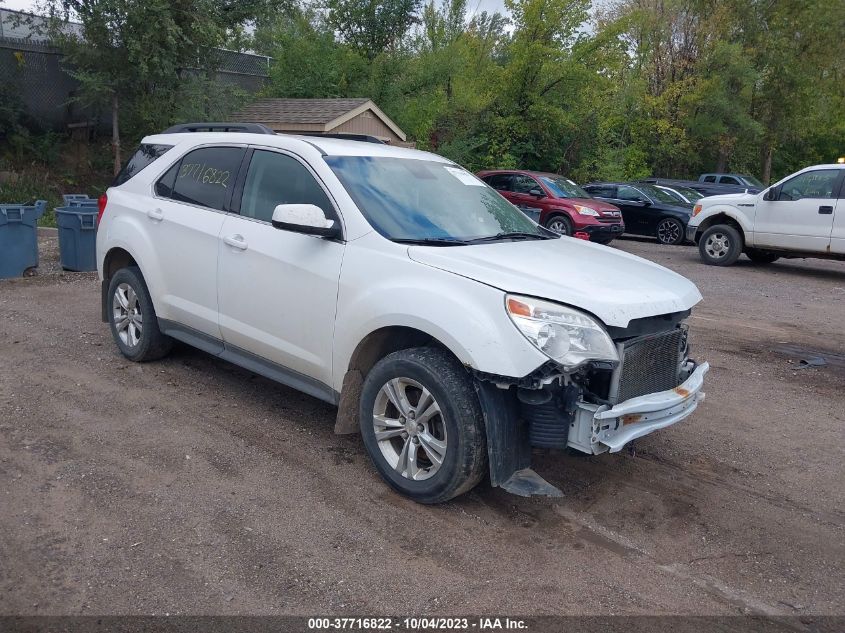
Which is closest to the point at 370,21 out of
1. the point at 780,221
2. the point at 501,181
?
the point at 501,181

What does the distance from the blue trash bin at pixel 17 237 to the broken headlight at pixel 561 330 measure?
25.7 feet

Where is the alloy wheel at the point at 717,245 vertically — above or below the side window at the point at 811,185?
below

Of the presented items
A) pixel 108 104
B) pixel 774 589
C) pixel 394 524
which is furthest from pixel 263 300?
pixel 108 104

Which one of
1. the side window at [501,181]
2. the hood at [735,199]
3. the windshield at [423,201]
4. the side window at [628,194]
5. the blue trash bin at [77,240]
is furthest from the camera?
the side window at [628,194]

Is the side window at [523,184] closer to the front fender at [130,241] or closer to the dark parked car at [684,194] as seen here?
the dark parked car at [684,194]

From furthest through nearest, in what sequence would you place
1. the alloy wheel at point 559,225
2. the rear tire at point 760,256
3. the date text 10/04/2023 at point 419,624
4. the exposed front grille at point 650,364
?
1. the alloy wheel at point 559,225
2. the rear tire at point 760,256
3. the exposed front grille at point 650,364
4. the date text 10/04/2023 at point 419,624

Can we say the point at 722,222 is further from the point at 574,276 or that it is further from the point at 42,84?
the point at 42,84

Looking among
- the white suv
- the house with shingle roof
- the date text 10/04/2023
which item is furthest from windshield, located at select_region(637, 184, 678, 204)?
the date text 10/04/2023

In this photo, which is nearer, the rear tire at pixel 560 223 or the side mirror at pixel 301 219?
the side mirror at pixel 301 219

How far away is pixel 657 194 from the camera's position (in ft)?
63.3

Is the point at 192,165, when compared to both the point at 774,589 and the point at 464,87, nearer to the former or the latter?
the point at 774,589

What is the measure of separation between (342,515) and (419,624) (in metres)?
0.97

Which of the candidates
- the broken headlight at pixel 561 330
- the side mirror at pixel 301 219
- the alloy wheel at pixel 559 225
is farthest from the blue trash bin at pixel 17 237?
the alloy wheel at pixel 559 225

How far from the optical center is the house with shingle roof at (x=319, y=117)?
61.1 feet
